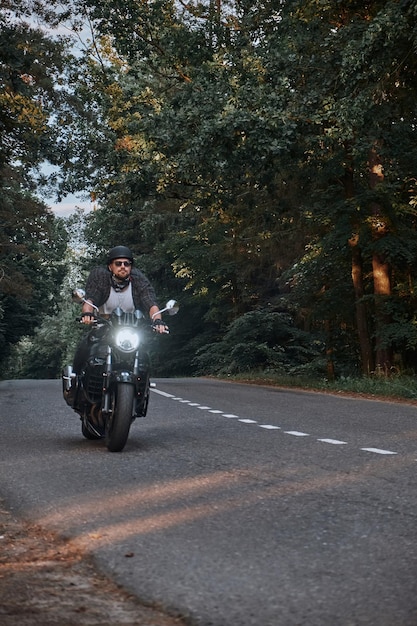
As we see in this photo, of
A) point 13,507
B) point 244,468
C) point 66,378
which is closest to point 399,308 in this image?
point 66,378

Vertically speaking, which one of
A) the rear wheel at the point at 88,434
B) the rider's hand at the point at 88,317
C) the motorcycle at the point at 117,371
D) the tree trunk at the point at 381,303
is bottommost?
the rear wheel at the point at 88,434

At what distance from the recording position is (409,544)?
226 inches

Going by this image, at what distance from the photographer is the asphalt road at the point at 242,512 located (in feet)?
15.1

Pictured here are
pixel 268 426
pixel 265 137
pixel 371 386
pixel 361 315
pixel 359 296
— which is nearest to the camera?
pixel 268 426

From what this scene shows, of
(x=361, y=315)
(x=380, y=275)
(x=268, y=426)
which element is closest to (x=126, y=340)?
(x=268, y=426)

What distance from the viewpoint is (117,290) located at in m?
11.0

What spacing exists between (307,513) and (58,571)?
6.47 ft

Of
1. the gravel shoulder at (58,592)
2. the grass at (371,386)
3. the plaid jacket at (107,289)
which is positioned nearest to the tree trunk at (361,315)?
the grass at (371,386)

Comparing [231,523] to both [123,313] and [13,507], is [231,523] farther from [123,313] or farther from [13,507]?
[123,313]

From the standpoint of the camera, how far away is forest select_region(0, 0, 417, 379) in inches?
808

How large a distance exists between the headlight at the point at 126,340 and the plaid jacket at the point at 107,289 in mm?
575

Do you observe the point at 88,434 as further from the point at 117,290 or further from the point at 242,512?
the point at 242,512

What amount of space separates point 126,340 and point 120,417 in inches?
29.1

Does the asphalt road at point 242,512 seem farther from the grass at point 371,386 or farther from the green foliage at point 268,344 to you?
the green foliage at point 268,344
